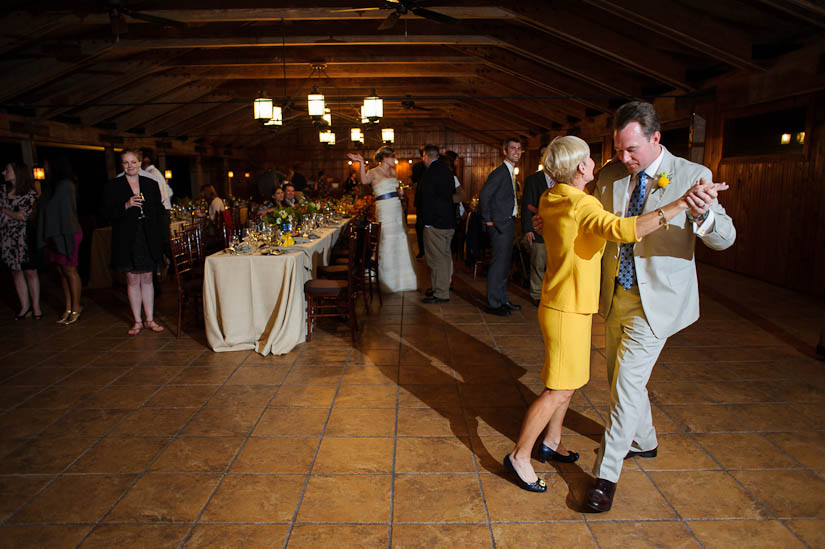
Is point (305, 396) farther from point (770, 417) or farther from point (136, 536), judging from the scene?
point (770, 417)

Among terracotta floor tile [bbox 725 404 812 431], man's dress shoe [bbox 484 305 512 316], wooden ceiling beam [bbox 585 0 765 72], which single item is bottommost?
terracotta floor tile [bbox 725 404 812 431]

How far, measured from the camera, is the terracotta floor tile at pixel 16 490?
245 centimetres

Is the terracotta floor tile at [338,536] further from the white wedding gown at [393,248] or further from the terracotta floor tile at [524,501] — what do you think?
the white wedding gown at [393,248]

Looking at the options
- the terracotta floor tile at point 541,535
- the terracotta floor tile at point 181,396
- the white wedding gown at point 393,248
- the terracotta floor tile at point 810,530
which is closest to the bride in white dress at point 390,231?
the white wedding gown at point 393,248

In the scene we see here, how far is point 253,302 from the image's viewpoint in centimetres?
464

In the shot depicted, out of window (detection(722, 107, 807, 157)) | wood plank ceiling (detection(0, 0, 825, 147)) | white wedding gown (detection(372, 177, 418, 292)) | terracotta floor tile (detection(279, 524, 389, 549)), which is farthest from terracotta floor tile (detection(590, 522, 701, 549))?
window (detection(722, 107, 807, 157))

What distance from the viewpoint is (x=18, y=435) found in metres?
3.15

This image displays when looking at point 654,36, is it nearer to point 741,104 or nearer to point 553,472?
point 741,104

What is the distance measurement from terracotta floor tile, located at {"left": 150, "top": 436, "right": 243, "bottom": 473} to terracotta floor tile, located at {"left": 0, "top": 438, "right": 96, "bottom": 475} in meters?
0.48

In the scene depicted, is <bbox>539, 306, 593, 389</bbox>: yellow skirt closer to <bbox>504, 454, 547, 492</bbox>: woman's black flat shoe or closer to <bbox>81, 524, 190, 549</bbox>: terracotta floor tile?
<bbox>504, 454, 547, 492</bbox>: woman's black flat shoe

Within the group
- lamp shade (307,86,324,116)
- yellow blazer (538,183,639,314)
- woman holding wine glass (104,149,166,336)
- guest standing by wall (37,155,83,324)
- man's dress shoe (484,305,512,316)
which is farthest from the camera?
lamp shade (307,86,324,116)

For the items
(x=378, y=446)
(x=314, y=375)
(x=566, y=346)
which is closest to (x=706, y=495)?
(x=566, y=346)

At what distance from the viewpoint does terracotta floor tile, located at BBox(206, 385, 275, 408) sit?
3559mm

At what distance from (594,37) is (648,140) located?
19.2ft
